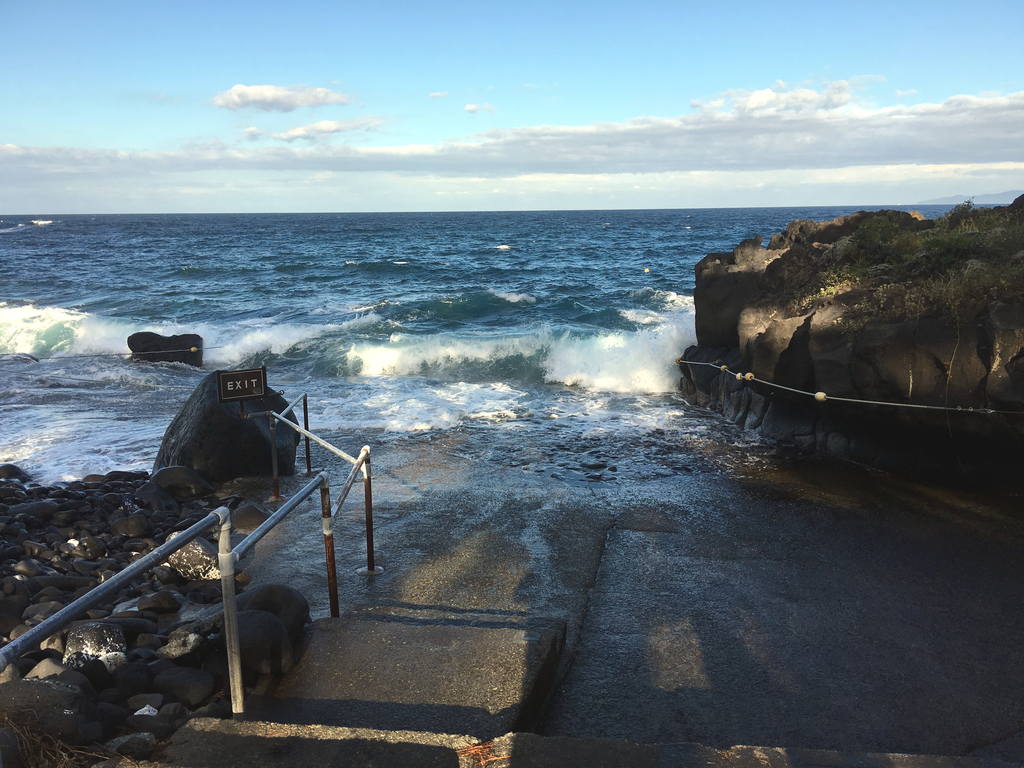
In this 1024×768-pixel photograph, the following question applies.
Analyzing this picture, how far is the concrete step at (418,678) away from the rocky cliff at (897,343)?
19.7 feet

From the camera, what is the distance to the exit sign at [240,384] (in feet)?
23.3

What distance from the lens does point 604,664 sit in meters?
4.84

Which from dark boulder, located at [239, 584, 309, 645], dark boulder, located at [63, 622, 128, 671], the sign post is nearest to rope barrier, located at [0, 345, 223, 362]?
the sign post

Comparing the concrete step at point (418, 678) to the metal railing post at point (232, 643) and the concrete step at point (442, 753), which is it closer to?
the metal railing post at point (232, 643)

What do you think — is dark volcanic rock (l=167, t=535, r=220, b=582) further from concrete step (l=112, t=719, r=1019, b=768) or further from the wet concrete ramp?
the wet concrete ramp

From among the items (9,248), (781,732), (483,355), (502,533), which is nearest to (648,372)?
(483,355)

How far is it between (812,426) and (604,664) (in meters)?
6.53

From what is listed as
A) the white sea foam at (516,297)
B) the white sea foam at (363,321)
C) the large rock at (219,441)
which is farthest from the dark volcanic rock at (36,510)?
the white sea foam at (516,297)

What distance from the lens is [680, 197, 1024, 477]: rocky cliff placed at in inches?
319

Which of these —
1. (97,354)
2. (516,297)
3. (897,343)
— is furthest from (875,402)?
(516,297)

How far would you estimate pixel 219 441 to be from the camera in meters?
9.00

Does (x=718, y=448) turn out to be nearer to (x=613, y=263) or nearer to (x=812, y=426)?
(x=812, y=426)

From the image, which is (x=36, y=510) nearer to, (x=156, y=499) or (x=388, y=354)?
(x=156, y=499)

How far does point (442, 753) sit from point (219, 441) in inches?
266
